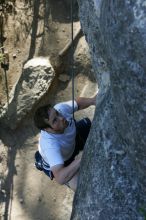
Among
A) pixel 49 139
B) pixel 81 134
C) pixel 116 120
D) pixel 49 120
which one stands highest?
pixel 116 120

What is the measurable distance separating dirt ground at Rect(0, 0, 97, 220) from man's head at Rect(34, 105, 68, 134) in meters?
1.52

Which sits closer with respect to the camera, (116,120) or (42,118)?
(116,120)

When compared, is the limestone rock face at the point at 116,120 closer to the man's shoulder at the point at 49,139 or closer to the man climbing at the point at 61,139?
the man climbing at the point at 61,139

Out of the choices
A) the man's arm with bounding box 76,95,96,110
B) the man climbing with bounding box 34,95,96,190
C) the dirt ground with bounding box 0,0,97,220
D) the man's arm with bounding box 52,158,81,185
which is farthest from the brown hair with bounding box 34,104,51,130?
the dirt ground with bounding box 0,0,97,220

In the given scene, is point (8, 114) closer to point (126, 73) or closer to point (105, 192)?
point (105, 192)

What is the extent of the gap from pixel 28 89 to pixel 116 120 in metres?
2.80

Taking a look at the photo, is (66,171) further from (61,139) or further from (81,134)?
(81,134)

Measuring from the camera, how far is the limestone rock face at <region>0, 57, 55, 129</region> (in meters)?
5.23

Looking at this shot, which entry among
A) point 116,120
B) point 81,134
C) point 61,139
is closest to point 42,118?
point 61,139

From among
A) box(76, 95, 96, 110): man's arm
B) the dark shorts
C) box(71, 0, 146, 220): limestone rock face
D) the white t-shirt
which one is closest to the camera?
box(71, 0, 146, 220): limestone rock face

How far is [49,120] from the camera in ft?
11.3

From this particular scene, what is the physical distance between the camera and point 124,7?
7.03ft

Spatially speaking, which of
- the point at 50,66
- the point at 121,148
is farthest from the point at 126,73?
the point at 50,66

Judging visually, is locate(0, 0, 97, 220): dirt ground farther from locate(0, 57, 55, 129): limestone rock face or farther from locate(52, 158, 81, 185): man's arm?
locate(52, 158, 81, 185): man's arm
